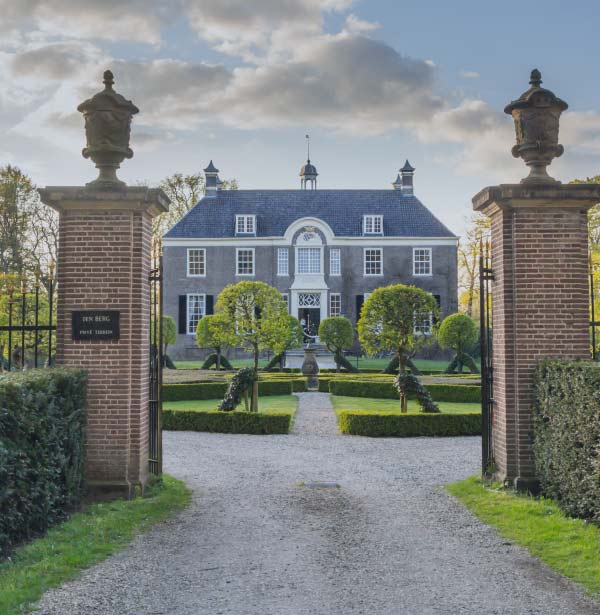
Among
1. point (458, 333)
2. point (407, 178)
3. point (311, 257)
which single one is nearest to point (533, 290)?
point (458, 333)

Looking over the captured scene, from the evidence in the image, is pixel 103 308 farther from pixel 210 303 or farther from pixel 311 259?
pixel 311 259

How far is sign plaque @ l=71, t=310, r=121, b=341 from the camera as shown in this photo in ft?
22.9

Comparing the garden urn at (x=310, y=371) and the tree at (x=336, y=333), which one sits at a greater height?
the tree at (x=336, y=333)

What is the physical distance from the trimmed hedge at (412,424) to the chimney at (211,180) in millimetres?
26211

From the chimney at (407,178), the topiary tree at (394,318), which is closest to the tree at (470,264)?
the chimney at (407,178)

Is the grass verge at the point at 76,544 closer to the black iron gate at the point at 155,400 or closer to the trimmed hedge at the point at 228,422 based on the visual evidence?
the black iron gate at the point at 155,400

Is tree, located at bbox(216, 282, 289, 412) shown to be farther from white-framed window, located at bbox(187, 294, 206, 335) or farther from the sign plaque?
white-framed window, located at bbox(187, 294, 206, 335)

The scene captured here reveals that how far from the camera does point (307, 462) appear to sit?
968 centimetres

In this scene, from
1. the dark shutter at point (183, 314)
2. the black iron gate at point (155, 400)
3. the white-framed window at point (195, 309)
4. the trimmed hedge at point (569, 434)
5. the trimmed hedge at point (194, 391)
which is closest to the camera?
the trimmed hedge at point (569, 434)

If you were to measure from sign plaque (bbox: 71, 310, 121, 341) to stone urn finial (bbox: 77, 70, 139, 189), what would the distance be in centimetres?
134

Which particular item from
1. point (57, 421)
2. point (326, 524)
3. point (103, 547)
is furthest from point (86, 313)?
point (326, 524)

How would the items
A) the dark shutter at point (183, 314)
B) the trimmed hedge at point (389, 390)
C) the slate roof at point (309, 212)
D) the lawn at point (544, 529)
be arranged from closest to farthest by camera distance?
the lawn at point (544, 529), the trimmed hedge at point (389, 390), the dark shutter at point (183, 314), the slate roof at point (309, 212)

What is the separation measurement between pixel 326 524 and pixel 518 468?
7.61ft

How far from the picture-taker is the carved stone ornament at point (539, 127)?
7.16 metres
